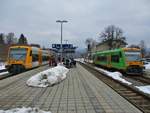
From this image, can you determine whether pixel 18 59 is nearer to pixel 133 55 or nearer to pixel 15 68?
pixel 15 68

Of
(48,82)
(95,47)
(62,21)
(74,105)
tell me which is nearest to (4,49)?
(62,21)

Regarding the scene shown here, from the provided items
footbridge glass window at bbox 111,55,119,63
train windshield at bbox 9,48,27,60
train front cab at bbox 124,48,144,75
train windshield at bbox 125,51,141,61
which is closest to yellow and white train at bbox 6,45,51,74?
train windshield at bbox 9,48,27,60

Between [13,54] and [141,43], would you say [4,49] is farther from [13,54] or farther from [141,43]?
[13,54]

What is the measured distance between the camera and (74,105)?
10906 mm

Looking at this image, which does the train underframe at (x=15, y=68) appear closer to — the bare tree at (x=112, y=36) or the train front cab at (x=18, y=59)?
the train front cab at (x=18, y=59)

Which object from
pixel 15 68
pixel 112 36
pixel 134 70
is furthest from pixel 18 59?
pixel 112 36

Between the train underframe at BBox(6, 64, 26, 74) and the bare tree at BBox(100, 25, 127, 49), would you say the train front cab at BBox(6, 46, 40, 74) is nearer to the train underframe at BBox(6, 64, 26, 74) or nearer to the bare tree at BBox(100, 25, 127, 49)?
the train underframe at BBox(6, 64, 26, 74)

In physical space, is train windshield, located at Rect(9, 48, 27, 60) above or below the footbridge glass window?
above

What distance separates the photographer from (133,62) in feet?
109

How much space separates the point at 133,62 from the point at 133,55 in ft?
3.30

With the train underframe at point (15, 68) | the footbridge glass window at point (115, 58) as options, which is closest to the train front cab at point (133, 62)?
the footbridge glass window at point (115, 58)

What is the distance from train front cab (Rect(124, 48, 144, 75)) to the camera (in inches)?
1297

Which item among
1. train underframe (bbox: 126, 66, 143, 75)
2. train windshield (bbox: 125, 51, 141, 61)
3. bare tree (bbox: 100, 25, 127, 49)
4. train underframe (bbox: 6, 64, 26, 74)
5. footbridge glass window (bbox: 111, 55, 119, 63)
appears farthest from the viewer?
bare tree (bbox: 100, 25, 127, 49)

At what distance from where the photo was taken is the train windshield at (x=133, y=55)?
110ft
